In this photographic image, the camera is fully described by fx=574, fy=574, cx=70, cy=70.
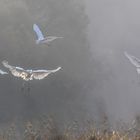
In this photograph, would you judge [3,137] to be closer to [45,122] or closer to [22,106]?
[45,122]

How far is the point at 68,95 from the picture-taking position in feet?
87.6

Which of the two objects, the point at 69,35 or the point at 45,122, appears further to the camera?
the point at 69,35

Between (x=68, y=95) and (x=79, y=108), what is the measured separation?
0.83 m

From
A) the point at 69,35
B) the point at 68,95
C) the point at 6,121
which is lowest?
the point at 6,121

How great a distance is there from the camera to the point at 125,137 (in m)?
9.57

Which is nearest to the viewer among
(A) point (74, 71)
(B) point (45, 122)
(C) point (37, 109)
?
(B) point (45, 122)

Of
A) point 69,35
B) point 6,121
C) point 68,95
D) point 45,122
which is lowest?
point 45,122

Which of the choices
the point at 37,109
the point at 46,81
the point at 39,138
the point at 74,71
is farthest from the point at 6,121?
the point at 39,138

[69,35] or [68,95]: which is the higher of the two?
[69,35]

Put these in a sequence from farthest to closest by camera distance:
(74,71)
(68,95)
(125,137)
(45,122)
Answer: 1. (74,71)
2. (68,95)
3. (45,122)
4. (125,137)

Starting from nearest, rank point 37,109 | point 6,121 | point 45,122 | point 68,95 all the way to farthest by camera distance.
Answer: point 45,122, point 6,121, point 37,109, point 68,95

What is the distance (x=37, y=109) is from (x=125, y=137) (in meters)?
15.6

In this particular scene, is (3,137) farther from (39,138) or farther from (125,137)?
(125,137)

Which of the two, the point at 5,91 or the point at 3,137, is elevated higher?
the point at 5,91
